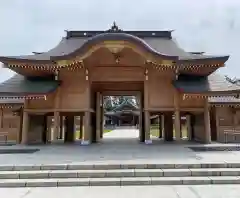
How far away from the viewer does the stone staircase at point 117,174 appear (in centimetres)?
568

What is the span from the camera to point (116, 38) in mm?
10836

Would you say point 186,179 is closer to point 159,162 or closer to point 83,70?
point 159,162

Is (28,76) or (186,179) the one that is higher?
(28,76)

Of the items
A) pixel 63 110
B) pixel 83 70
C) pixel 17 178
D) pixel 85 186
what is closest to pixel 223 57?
pixel 83 70

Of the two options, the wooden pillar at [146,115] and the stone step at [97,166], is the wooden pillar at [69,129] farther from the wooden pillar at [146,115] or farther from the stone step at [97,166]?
the stone step at [97,166]

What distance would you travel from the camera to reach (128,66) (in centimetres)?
1270

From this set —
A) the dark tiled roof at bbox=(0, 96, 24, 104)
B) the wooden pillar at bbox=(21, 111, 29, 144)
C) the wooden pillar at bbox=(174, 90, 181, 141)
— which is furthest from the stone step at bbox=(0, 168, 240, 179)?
the dark tiled roof at bbox=(0, 96, 24, 104)

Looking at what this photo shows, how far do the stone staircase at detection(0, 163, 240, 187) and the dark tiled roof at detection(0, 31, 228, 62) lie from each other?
621cm

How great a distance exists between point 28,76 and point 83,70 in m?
3.35

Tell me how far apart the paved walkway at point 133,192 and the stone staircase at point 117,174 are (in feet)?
0.86

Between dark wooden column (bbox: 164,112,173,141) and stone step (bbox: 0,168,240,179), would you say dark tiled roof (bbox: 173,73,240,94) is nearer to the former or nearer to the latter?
dark wooden column (bbox: 164,112,173,141)

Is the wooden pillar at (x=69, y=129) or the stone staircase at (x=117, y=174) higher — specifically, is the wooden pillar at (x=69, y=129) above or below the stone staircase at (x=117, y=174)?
above

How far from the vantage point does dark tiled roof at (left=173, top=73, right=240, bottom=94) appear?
11.5 metres

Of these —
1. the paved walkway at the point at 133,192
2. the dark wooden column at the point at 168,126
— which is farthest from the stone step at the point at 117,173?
the dark wooden column at the point at 168,126
